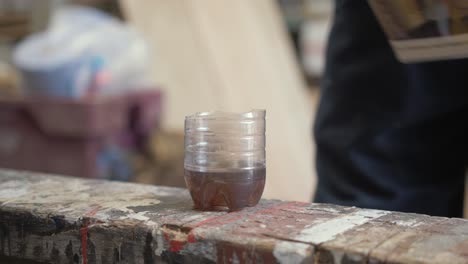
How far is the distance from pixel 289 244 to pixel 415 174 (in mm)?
635

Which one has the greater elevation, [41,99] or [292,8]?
[292,8]

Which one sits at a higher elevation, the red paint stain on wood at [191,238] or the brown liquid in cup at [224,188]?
the brown liquid in cup at [224,188]

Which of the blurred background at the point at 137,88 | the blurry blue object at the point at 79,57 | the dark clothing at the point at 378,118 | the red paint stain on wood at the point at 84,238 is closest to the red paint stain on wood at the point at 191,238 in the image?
the red paint stain on wood at the point at 84,238

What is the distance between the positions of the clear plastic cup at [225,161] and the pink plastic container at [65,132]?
1472mm

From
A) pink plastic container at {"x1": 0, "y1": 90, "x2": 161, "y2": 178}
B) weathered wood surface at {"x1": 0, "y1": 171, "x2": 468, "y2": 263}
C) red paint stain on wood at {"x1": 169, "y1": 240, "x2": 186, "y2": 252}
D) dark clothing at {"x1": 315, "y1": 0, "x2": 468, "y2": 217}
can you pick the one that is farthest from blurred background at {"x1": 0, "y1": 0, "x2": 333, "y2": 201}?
red paint stain on wood at {"x1": 169, "y1": 240, "x2": 186, "y2": 252}

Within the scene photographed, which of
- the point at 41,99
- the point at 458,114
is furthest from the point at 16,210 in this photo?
the point at 41,99

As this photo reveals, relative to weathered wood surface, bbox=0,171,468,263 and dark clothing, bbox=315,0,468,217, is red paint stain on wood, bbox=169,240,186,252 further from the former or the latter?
dark clothing, bbox=315,0,468,217

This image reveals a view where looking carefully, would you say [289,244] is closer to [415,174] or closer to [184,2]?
[415,174]

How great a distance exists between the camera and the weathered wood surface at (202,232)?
0.52 metres

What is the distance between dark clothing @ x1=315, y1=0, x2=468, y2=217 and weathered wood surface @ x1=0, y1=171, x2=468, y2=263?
384 millimetres

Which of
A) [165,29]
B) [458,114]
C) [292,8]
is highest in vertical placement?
[292,8]

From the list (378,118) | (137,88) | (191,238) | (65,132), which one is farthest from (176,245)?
(137,88)

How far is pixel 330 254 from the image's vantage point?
51cm

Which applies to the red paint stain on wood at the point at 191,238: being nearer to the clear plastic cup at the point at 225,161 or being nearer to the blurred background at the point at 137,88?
the clear plastic cup at the point at 225,161
